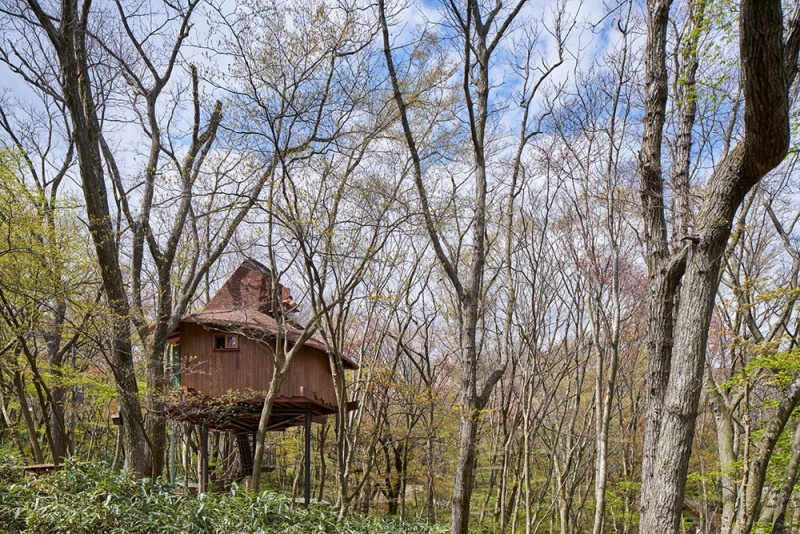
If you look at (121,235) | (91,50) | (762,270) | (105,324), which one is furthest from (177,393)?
(762,270)

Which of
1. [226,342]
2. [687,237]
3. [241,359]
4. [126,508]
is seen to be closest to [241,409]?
[241,359]

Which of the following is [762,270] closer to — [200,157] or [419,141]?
[419,141]

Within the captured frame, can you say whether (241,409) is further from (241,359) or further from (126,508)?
→ (126,508)

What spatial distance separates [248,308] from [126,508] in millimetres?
4844

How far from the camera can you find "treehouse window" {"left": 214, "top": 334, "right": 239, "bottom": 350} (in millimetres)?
9766

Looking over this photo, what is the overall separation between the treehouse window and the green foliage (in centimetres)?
312

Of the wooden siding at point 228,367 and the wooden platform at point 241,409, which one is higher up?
the wooden siding at point 228,367

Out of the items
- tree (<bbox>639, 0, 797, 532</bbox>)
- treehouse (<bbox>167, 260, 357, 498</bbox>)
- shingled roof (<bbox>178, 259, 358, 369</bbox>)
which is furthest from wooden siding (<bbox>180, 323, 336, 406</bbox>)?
tree (<bbox>639, 0, 797, 532</bbox>)

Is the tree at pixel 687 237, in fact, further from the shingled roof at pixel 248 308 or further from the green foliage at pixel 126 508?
the shingled roof at pixel 248 308

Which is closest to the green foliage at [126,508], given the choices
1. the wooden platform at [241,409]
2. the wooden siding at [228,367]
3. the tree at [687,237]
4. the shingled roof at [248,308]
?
the wooden platform at [241,409]

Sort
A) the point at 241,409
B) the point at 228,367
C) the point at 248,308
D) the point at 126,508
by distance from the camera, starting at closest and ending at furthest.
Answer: the point at 126,508 < the point at 228,367 < the point at 241,409 < the point at 248,308

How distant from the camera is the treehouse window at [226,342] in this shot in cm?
977

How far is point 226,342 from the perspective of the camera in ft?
32.3

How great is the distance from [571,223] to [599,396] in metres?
3.53
